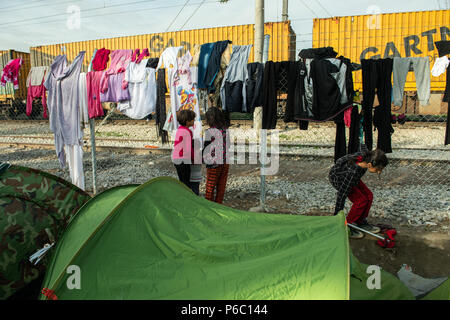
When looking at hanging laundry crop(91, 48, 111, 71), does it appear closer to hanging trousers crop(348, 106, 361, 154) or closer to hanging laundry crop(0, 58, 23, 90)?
hanging laundry crop(0, 58, 23, 90)

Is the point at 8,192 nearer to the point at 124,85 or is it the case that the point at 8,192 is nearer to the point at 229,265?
the point at 229,265

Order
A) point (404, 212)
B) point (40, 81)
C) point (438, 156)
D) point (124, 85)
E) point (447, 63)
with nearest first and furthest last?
1. point (447, 63)
2. point (404, 212)
3. point (124, 85)
4. point (40, 81)
5. point (438, 156)

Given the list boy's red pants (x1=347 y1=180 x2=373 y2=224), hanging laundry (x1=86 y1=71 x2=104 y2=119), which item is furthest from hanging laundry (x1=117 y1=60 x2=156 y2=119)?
boy's red pants (x1=347 y1=180 x2=373 y2=224)

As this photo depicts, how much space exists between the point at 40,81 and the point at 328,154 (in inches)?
243

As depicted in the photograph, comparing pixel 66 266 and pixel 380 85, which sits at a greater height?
pixel 380 85

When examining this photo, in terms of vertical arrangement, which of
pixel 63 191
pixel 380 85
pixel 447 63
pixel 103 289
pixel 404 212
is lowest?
pixel 404 212

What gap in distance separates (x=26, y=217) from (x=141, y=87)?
3.05 meters

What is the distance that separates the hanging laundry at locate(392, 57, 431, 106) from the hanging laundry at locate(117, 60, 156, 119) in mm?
3360

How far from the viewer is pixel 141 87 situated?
5.23m

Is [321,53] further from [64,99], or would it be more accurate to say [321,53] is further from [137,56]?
[64,99]

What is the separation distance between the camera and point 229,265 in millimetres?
2025

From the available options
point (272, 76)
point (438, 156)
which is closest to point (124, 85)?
point (272, 76)
